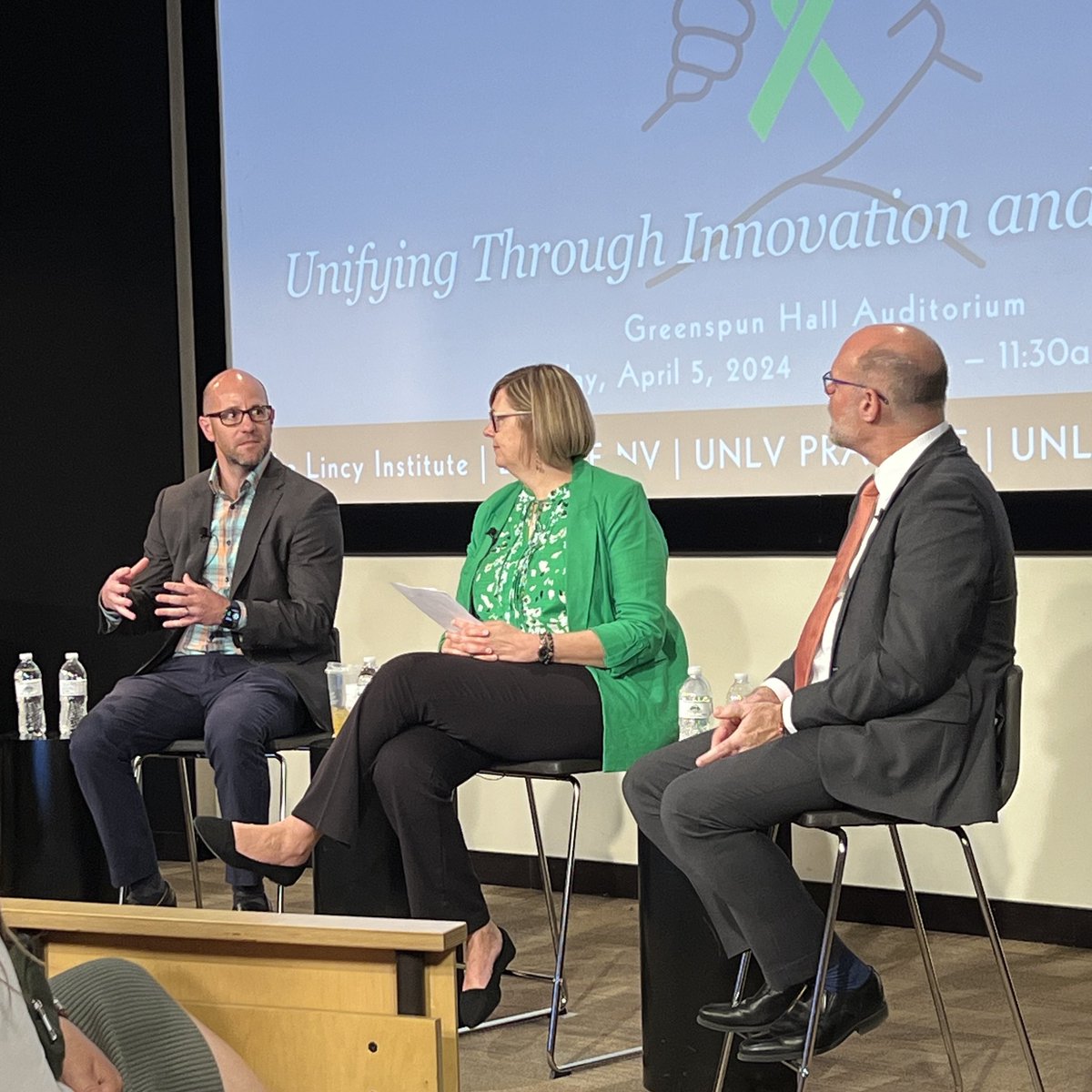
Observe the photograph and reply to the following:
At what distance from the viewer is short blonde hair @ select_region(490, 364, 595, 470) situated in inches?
139

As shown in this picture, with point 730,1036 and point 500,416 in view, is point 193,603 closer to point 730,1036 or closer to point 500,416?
point 500,416

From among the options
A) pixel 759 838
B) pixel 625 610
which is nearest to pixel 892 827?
pixel 759 838

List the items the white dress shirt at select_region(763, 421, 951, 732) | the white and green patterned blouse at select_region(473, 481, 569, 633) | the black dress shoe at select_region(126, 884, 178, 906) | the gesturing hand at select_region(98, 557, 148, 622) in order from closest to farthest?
the white dress shirt at select_region(763, 421, 951, 732) → the white and green patterned blouse at select_region(473, 481, 569, 633) → the black dress shoe at select_region(126, 884, 178, 906) → the gesturing hand at select_region(98, 557, 148, 622)

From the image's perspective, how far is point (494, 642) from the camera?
11.0 feet

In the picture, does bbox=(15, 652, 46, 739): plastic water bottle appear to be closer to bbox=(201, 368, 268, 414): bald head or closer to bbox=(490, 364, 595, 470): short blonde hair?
bbox=(201, 368, 268, 414): bald head

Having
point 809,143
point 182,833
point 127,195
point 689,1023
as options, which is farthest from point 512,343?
point 689,1023

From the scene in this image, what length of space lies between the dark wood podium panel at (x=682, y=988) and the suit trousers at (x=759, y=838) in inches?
7.0

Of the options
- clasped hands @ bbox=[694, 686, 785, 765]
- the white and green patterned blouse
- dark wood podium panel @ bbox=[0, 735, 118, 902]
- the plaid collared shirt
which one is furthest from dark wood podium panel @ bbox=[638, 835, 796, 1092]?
dark wood podium panel @ bbox=[0, 735, 118, 902]

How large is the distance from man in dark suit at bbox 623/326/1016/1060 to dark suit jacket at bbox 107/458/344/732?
1345mm

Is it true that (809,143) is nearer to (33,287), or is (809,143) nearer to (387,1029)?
(33,287)

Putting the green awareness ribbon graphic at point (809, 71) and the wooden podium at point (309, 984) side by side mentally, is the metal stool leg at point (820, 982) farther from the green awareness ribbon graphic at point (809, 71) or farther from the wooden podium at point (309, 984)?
the green awareness ribbon graphic at point (809, 71)

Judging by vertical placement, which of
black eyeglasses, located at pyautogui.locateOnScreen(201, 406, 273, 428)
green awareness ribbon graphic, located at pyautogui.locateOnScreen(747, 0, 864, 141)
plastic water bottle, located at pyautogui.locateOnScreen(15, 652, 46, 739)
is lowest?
plastic water bottle, located at pyautogui.locateOnScreen(15, 652, 46, 739)

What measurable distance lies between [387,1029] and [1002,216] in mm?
2815

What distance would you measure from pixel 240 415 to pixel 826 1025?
2.16 metres
